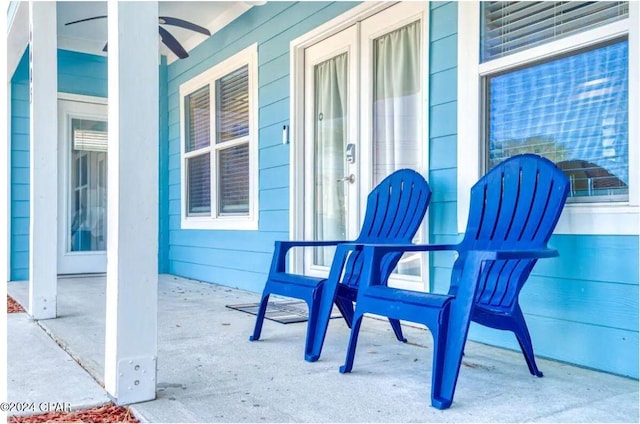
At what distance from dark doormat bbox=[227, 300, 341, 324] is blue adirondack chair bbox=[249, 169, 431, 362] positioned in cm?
63

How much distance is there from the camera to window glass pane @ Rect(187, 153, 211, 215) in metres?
5.70

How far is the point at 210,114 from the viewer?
5.59 m

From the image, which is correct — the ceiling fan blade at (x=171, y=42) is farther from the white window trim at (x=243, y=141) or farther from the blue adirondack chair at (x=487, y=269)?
the blue adirondack chair at (x=487, y=269)

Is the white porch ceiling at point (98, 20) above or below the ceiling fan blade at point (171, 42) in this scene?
above

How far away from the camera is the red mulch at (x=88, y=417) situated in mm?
1733

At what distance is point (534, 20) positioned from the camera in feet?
8.51

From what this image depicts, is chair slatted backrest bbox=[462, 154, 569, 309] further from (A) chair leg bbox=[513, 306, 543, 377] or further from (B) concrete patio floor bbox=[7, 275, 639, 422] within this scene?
(B) concrete patio floor bbox=[7, 275, 639, 422]

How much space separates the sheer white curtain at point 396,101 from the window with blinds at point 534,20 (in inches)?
21.4

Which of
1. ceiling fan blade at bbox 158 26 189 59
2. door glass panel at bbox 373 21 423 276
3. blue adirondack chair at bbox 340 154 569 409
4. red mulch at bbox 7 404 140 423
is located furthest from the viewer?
ceiling fan blade at bbox 158 26 189 59

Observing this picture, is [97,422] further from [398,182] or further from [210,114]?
[210,114]

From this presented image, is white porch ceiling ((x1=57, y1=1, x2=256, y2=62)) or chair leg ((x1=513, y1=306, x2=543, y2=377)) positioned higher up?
white porch ceiling ((x1=57, y1=1, x2=256, y2=62))

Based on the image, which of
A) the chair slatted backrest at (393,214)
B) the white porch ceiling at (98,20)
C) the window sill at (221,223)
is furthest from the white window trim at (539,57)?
the window sill at (221,223)

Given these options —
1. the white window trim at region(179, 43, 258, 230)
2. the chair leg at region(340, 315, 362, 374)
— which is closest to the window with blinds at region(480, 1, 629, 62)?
the chair leg at region(340, 315, 362, 374)

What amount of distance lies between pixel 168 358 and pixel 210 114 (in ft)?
11.6
